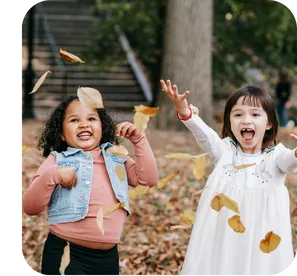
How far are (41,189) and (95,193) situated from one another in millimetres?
273

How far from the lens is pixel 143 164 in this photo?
11.3 feet

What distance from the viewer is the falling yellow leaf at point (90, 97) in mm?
3396

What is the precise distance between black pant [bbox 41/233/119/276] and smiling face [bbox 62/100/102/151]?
490 mm

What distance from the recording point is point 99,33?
15539 millimetres

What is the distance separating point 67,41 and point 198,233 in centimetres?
1470

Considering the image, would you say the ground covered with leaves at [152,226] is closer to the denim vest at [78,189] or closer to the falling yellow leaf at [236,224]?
the denim vest at [78,189]

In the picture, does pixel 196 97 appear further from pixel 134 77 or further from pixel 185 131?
pixel 134 77

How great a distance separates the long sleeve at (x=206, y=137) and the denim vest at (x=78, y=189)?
0.46m

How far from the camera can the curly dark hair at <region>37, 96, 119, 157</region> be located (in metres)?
3.55

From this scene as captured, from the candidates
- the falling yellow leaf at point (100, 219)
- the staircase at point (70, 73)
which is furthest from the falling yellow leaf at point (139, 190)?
the staircase at point (70, 73)

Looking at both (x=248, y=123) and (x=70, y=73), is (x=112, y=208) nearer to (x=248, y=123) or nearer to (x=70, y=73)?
(x=248, y=123)

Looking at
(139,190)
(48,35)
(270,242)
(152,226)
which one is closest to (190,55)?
(152,226)

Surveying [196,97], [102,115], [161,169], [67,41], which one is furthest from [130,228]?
[67,41]

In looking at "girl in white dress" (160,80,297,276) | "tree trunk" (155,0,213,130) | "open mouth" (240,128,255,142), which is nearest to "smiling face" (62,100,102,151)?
"girl in white dress" (160,80,297,276)
